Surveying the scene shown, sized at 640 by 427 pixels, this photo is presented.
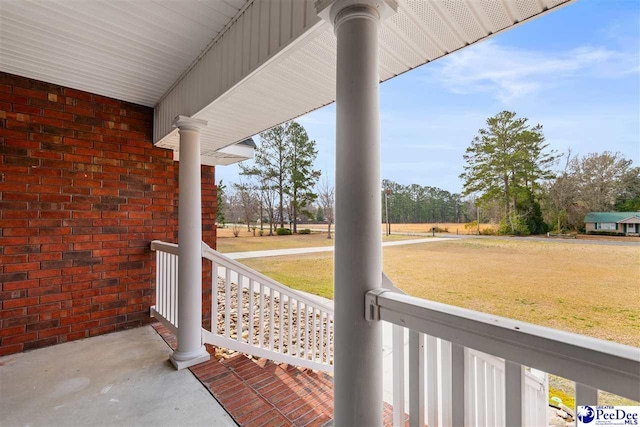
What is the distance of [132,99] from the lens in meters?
3.04

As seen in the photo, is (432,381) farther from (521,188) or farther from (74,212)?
(74,212)

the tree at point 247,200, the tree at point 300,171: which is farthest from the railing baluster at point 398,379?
the tree at point 247,200

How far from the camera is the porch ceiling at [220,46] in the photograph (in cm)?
138

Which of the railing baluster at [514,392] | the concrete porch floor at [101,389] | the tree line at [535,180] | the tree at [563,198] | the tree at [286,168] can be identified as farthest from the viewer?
the tree at [286,168]

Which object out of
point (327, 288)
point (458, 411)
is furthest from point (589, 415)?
point (327, 288)

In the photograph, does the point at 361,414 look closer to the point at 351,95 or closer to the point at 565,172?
the point at 351,95

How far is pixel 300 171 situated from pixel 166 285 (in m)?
4.55

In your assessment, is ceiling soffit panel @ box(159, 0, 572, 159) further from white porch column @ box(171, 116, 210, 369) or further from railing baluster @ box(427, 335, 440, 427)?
railing baluster @ box(427, 335, 440, 427)

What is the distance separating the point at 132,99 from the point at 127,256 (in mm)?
1656

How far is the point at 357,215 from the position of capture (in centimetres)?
112

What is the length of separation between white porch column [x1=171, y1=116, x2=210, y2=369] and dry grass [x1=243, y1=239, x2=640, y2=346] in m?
1.64

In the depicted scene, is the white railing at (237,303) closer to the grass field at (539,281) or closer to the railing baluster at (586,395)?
the grass field at (539,281)

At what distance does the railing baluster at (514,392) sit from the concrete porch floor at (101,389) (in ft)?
5.22

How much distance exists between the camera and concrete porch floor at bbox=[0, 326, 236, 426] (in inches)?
71.4
